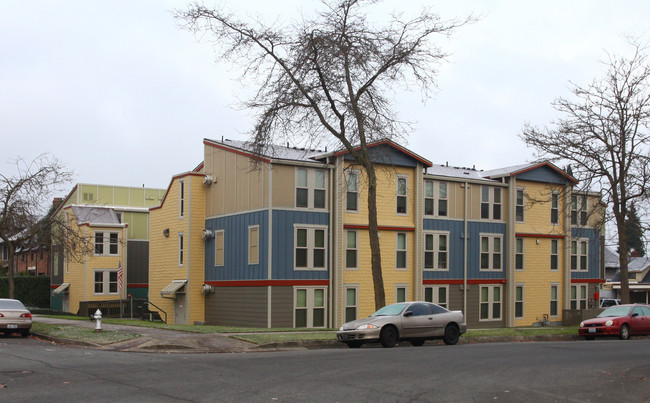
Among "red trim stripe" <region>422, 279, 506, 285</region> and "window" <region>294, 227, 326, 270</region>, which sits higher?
"window" <region>294, 227, 326, 270</region>

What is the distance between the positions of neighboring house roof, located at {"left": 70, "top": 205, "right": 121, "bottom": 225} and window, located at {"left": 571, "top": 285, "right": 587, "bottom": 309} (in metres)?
30.3

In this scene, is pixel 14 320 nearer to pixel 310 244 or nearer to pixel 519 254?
pixel 310 244

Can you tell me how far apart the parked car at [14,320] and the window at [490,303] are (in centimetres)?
2462

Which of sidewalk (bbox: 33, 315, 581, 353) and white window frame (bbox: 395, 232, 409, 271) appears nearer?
sidewalk (bbox: 33, 315, 581, 353)

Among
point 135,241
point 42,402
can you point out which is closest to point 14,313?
point 42,402

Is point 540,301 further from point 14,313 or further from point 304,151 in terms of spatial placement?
point 14,313

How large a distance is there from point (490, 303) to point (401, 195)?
8803 millimetres

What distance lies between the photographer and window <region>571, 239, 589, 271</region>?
44.6m

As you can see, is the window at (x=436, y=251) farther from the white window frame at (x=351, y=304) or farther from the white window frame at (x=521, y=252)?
the white window frame at (x=521, y=252)

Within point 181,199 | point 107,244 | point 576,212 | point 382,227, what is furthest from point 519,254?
point 107,244

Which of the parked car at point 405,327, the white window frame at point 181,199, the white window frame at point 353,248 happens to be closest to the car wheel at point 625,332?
the parked car at point 405,327

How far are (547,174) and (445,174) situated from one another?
683 centimetres

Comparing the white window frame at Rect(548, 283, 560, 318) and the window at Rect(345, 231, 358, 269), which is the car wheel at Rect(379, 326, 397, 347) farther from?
the white window frame at Rect(548, 283, 560, 318)

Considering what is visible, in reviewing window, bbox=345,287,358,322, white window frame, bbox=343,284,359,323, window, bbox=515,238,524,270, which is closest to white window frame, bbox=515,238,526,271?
window, bbox=515,238,524,270
